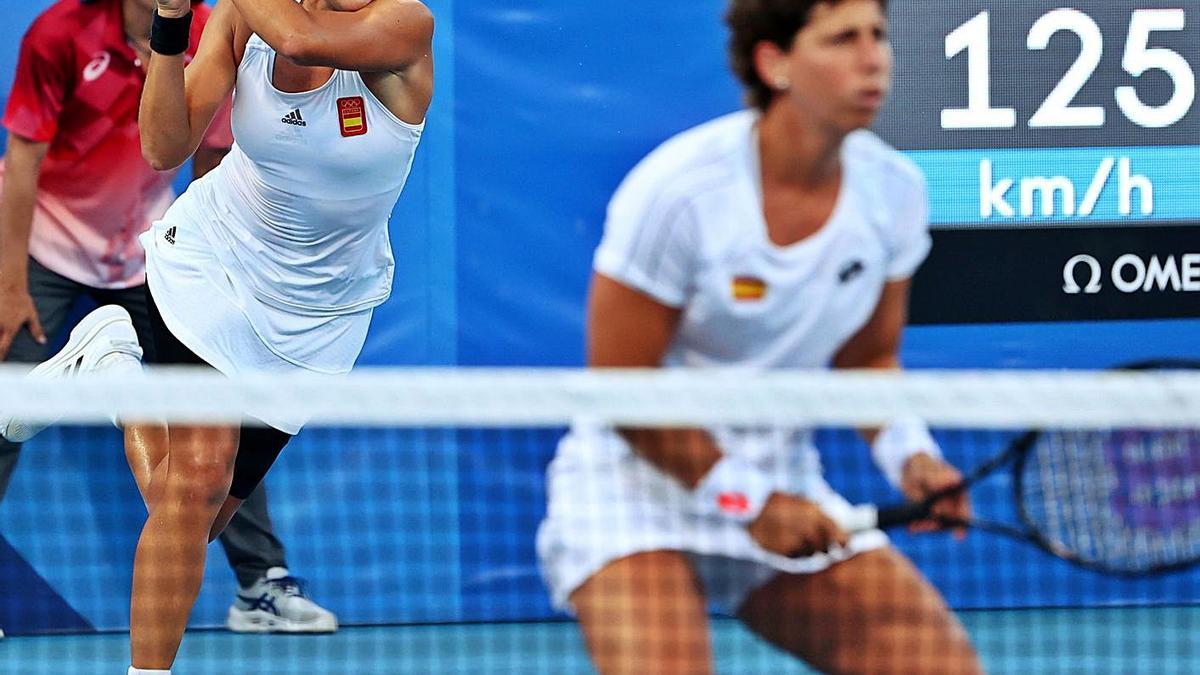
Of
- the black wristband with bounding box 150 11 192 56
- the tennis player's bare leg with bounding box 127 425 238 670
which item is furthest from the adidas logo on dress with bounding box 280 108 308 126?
the tennis player's bare leg with bounding box 127 425 238 670

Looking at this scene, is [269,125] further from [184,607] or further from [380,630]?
[380,630]

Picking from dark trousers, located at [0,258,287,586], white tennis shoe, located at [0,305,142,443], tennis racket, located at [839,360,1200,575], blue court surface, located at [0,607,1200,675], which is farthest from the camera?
dark trousers, located at [0,258,287,586]

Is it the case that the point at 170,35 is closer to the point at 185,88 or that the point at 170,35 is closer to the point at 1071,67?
the point at 185,88

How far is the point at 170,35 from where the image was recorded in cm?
313

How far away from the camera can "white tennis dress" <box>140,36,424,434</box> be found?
333 centimetres

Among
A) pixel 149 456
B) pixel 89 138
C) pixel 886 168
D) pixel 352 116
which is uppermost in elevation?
pixel 886 168

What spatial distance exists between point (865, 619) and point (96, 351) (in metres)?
1.93

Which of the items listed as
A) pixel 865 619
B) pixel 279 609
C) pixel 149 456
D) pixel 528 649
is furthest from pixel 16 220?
pixel 865 619

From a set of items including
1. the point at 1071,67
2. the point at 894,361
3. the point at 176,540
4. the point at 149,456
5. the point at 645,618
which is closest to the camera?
the point at 645,618

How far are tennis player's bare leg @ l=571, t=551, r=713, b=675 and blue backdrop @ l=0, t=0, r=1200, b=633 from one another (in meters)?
1.96

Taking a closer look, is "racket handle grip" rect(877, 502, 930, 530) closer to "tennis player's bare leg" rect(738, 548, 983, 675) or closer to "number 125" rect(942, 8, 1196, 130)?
"tennis player's bare leg" rect(738, 548, 983, 675)

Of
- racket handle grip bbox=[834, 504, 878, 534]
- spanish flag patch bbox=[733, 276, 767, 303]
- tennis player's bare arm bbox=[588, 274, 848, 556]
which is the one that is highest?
spanish flag patch bbox=[733, 276, 767, 303]

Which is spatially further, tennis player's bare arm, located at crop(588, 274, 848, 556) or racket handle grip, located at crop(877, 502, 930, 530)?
racket handle grip, located at crop(877, 502, 930, 530)

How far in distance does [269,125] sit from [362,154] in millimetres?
173
